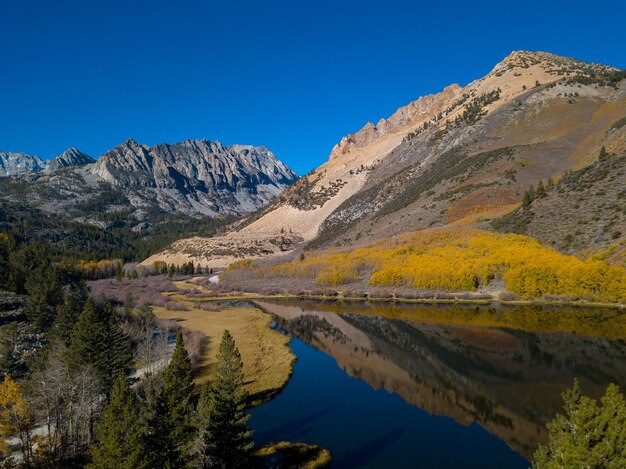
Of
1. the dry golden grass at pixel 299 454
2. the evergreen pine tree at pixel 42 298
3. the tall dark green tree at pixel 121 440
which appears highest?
the evergreen pine tree at pixel 42 298

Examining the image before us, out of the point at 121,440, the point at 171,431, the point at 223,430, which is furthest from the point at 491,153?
the point at 121,440

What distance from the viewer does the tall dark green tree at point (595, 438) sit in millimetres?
12656

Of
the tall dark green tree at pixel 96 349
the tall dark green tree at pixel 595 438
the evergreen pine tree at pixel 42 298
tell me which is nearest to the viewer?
the tall dark green tree at pixel 595 438

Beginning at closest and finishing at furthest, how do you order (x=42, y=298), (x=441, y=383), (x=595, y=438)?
(x=595, y=438) → (x=441, y=383) → (x=42, y=298)

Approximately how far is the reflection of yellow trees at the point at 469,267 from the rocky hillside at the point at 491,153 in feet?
50.7

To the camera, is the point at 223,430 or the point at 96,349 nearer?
the point at 223,430

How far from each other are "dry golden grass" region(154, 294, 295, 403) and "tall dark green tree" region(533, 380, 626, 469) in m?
25.3

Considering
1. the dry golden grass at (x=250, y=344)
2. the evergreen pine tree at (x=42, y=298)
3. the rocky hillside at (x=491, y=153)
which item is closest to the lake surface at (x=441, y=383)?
the dry golden grass at (x=250, y=344)

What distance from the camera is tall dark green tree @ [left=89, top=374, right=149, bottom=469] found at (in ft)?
48.3

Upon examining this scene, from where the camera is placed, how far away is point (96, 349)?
27516 millimetres

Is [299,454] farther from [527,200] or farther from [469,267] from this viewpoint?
[527,200]

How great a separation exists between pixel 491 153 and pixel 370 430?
12250 centimetres

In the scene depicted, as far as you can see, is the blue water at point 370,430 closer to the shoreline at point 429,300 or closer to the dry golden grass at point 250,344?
the dry golden grass at point 250,344

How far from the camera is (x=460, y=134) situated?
163 metres
